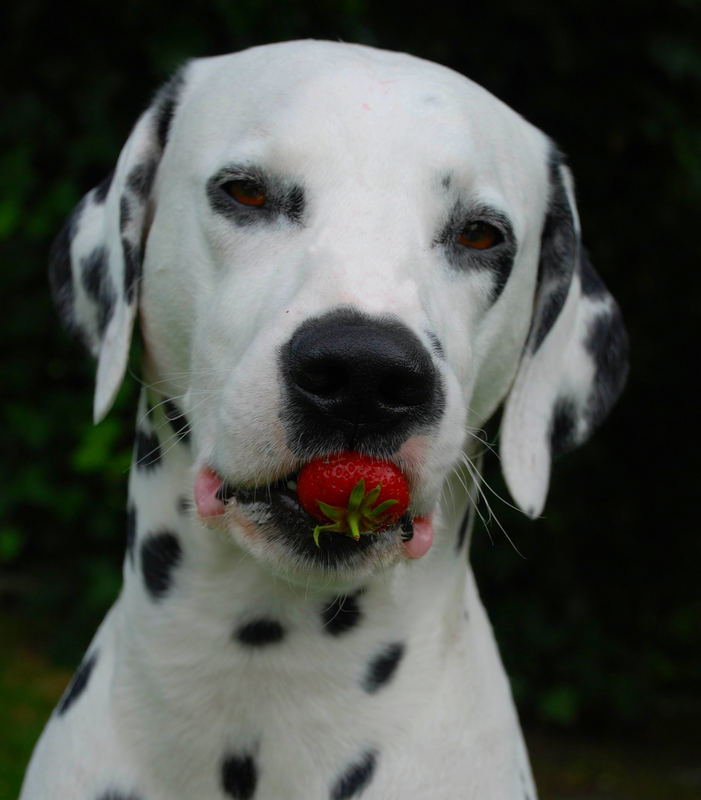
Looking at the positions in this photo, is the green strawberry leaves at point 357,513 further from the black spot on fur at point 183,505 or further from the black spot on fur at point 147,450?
the black spot on fur at point 147,450

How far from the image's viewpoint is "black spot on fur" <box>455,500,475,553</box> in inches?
112

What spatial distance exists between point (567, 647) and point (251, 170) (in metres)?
4.35

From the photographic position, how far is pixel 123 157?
297 centimetres

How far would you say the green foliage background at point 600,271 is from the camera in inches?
208

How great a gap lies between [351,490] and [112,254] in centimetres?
111

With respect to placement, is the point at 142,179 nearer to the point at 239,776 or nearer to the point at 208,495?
the point at 208,495

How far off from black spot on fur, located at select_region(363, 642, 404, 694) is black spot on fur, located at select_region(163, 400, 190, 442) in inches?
27.1

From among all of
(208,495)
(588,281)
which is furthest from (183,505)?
(588,281)

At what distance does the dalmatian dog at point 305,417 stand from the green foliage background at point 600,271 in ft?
8.09

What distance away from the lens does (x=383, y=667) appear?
8.79 feet

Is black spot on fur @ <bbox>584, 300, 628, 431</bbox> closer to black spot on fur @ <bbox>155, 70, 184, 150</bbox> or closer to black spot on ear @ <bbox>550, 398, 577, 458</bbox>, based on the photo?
black spot on ear @ <bbox>550, 398, 577, 458</bbox>

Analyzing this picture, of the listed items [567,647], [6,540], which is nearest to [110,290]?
[6,540]

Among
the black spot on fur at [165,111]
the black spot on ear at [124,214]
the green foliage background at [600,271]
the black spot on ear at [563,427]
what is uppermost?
the black spot on fur at [165,111]

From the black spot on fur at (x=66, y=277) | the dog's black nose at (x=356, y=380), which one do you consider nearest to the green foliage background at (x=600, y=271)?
the black spot on fur at (x=66, y=277)
